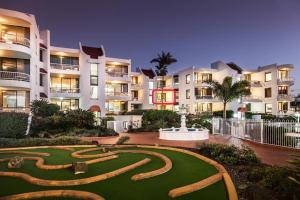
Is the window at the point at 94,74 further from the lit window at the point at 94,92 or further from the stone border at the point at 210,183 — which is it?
the stone border at the point at 210,183

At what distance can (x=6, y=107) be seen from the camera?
2347cm

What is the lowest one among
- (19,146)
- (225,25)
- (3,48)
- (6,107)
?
(19,146)

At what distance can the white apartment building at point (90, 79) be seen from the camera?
2439 cm

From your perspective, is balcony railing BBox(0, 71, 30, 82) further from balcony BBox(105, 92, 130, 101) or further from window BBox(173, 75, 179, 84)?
window BBox(173, 75, 179, 84)

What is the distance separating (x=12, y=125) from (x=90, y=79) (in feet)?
70.7

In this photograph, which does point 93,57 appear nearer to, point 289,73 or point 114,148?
point 114,148

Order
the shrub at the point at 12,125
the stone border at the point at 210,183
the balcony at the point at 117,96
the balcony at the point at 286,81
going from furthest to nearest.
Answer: the balcony at the point at 286,81
the balcony at the point at 117,96
the shrub at the point at 12,125
the stone border at the point at 210,183

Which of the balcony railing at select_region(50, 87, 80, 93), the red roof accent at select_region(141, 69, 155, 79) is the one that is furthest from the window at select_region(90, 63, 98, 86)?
the red roof accent at select_region(141, 69, 155, 79)

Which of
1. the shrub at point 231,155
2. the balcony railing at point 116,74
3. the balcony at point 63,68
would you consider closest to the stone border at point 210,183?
the shrub at point 231,155

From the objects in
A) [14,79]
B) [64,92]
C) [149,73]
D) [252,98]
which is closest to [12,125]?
[14,79]

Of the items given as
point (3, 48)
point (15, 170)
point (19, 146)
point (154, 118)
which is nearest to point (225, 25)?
point (154, 118)

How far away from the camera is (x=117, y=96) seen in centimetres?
4022

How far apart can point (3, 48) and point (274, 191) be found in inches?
937

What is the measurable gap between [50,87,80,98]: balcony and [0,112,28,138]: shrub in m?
17.9
